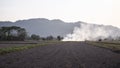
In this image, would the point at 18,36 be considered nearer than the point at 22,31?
Yes

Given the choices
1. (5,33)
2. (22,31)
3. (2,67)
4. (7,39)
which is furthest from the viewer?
(22,31)

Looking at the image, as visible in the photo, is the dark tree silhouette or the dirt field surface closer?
the dirt field surface

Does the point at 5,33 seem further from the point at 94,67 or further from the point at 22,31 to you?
the point at 94,67

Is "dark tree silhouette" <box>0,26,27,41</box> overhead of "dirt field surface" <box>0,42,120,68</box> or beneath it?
overhead

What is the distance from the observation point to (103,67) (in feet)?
67.5

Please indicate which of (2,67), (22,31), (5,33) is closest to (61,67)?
(2,67)

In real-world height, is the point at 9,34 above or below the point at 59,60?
above

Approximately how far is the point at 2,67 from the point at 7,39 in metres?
127

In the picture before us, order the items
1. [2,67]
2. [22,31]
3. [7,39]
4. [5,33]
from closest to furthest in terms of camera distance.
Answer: [2,67] → [7,39] → [5,33] → [22,31]

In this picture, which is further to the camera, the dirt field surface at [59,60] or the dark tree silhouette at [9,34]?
the dark tree silhouette at [9,34]

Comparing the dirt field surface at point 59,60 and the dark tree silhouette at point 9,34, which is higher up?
the dark tree silhouette at point 9,34

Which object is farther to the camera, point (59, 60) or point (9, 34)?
point (9, 34)

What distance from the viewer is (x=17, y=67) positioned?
788 inches

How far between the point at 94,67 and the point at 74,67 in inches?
75.1
